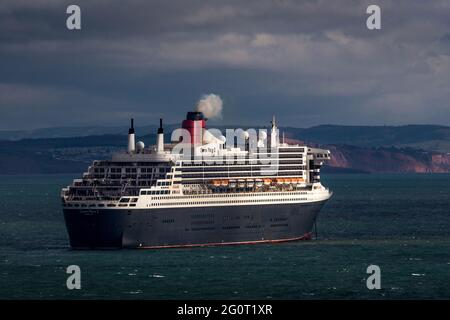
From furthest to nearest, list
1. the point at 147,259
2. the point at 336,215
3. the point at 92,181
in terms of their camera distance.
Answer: the point at 336,215
the point at 92,181
the point at 147,259

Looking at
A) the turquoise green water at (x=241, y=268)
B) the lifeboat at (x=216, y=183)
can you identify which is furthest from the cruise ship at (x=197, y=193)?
the turquoise green water at (x=241, y=268)

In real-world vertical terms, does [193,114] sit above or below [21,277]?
above

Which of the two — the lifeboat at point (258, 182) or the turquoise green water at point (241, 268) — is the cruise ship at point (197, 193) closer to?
the lifeboat at point (258, 182)

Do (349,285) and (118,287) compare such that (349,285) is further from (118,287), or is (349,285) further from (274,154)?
(274,154)

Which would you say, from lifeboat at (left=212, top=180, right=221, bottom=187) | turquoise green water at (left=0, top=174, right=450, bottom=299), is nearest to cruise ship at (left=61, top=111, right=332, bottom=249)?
lifeboat at (left=212, top=180, right=221, bottom=187)

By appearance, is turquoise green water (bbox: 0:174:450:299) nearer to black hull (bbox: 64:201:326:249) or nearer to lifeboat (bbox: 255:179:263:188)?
black hull (bbox: 64:201:326:249)
